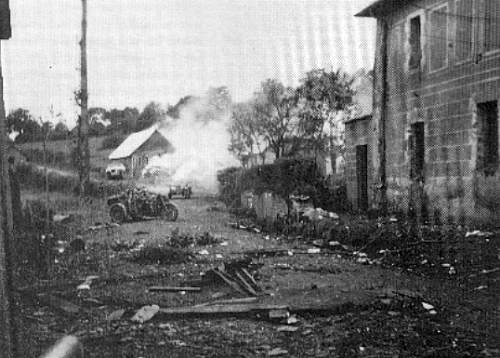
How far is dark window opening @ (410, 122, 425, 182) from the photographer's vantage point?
1284cm

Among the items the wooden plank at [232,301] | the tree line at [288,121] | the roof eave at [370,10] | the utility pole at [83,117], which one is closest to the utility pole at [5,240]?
the wooden plank at [232,301]

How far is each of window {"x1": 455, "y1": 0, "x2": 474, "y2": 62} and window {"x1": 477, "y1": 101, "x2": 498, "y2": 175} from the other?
1.12 metres

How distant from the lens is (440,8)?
11.4m

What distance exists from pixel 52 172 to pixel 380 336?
17.7 ft

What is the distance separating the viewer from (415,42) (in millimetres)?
12805

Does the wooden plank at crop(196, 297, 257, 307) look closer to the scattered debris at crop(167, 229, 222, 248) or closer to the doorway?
the scattered debris at crop(167, 229, 222, 248)

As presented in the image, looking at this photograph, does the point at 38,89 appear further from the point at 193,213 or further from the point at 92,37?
the point at 193,213

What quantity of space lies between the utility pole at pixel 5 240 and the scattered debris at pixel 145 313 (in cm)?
278

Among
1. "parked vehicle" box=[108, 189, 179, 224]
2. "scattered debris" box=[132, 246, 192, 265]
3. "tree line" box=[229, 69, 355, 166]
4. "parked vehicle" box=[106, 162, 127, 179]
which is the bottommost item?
"scattered debris" box=[132, 246, 192, 265]

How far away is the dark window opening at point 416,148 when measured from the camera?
1284cm

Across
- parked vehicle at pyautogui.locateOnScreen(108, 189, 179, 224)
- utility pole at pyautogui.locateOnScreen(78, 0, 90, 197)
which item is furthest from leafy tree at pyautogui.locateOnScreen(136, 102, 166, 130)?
parked vehicle at pyautogui.locateOnScreen(108, 189, 179, 224)

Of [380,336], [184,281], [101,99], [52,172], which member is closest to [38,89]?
[101,99]

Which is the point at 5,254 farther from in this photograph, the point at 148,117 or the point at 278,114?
the point at 278,114

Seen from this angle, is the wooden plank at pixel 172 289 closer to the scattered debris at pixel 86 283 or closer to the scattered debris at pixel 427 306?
the scattered debris at pixel 86 283
